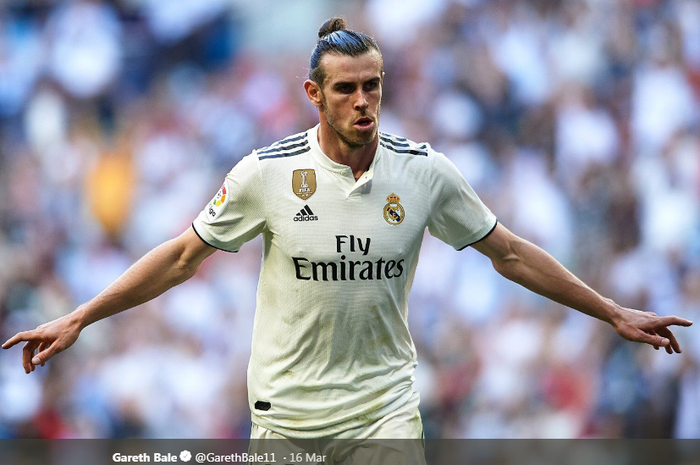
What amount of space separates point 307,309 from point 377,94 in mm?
992

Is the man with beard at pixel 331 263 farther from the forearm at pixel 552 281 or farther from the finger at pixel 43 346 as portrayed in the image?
the forearm at pixel 552 281

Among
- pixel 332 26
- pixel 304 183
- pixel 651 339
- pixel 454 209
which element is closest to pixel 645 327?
pixel 651 339

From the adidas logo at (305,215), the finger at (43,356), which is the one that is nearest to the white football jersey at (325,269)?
the adidas logo at (305,215)

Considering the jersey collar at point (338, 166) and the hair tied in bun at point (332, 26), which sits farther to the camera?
the hair tied in bun at point (332, 26)

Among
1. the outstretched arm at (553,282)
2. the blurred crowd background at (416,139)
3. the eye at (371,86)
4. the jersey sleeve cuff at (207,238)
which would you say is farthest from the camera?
the blurred crowd background at (416,139)

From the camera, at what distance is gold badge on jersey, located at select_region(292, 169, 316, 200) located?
4.16 meters

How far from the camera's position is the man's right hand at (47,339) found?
406 cm

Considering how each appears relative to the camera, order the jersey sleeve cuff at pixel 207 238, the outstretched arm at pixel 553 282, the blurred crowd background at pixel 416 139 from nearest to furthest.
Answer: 1. the jersey sleeve cuff at pixel 207 238
2. the outstretched arm at pixel 553 282
3. the blurred crowd background at pixel 416 139

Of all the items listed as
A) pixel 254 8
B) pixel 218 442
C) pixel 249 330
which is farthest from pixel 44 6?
pixel 218 442

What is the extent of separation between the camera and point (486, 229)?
14.4ft

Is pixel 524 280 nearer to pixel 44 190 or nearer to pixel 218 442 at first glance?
pixel 218 442

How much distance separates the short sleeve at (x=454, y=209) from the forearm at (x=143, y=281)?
3.80ft

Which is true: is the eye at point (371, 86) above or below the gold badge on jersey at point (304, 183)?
above

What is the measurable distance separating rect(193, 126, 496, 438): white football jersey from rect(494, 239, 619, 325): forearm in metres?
0.49
